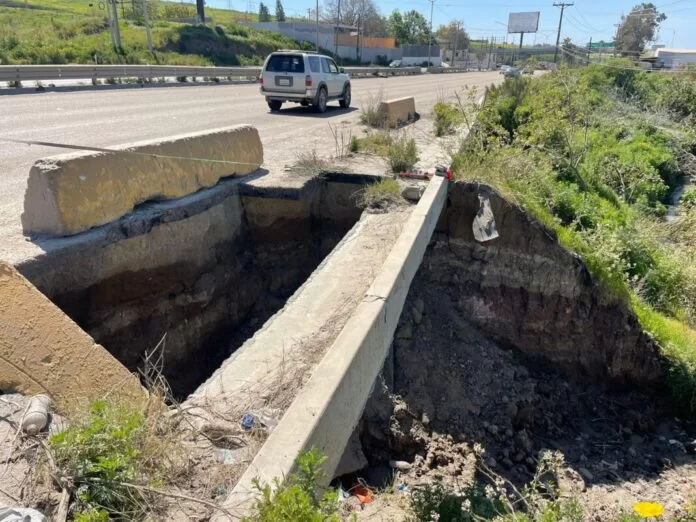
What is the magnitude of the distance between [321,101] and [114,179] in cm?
1301

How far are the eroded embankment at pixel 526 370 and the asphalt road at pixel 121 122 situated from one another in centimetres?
350

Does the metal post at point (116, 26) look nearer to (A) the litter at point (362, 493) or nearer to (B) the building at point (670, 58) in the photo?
(A) the litter at point (362, 493)

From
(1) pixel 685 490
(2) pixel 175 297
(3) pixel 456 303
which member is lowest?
(1) pixel 685 490

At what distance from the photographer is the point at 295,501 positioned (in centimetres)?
228

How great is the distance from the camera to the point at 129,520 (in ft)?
8.01

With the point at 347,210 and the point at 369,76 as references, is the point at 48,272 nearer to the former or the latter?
the point at 347,210

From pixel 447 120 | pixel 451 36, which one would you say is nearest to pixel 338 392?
pixel 447 120

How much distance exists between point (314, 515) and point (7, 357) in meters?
2.37

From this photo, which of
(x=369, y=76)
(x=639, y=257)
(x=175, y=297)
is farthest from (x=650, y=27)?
(x=175, y=297)

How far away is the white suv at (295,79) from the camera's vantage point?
1689 cm

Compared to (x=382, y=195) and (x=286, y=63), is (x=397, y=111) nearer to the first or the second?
(x=286, y=63)

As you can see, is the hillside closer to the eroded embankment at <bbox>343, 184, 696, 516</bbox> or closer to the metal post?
the metal post

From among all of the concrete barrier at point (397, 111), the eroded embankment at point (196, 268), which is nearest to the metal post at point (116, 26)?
the concrete barrier at point (397, 111)

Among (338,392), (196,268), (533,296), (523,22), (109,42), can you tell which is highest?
(523,22)
